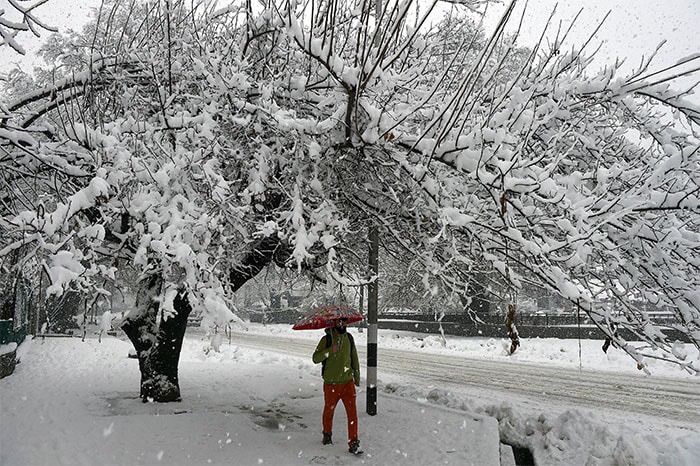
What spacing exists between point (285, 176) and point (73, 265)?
2.48 m

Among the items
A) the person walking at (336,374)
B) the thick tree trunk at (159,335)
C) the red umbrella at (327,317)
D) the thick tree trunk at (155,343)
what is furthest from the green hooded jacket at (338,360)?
the thick tree trunk at (155,343)

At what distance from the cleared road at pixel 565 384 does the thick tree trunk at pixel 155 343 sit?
7.18 m

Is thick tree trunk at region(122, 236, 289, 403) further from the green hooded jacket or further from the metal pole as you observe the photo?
the green hooded jacket

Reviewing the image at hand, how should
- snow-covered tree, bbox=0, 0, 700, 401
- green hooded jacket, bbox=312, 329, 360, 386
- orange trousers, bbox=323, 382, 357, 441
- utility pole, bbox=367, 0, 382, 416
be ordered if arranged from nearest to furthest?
snow-covered tree, bbox=0, 0, 700, 401 < orange trousers, bbox=323, 382, 357, 441 < green hooded jacket, bbox=312, 329, 360, 386 < utility pole, bbox=367, 0, 382, 416

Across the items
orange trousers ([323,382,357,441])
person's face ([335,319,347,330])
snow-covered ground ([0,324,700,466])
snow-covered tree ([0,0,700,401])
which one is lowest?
snow-covered ground ([0,324,700,466])

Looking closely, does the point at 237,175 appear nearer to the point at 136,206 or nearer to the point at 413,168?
the point at 136,206

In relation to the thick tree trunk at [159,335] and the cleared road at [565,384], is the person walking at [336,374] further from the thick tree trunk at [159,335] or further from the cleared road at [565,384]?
the cleared road at [565,384]

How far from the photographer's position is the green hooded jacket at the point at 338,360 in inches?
259

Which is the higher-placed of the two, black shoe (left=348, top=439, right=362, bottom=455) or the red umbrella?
the red umbrella

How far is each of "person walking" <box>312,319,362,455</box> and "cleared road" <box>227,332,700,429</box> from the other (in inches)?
227

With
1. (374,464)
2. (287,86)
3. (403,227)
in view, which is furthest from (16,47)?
(374,464)

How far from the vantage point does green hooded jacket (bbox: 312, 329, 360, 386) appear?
6.58m

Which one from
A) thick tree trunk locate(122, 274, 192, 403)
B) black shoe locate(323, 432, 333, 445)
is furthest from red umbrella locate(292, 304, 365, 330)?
thick tree trunk locate(122, 274, 192, 403)

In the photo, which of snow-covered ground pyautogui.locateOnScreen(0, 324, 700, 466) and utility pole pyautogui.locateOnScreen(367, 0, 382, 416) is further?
utility pole pyautogui.locateOnScreen(367, 0, 382, 416)
